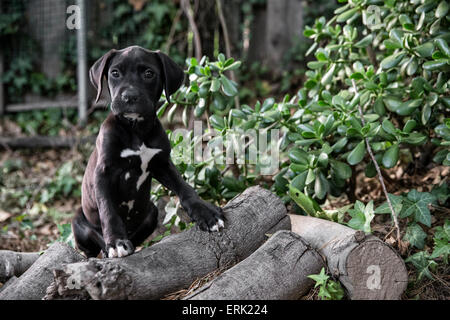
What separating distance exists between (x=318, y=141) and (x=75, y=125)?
17.3ft

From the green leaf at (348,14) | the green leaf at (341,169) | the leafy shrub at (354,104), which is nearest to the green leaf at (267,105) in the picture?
the leafy shrub at (354,104)

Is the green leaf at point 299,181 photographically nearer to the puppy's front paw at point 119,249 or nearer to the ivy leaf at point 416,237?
the ivy leaf at point 416,237

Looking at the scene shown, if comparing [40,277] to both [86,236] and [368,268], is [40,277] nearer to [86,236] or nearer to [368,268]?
[86,236]

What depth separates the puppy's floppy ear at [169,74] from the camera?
267 centimetres

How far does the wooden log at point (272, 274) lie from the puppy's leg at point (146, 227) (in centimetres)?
96

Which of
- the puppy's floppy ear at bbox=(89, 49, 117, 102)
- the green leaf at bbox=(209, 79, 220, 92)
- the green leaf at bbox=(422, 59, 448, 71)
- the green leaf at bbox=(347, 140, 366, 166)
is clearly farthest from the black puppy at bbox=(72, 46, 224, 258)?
the green leaf at bbox=(422, 59, 448, 71)

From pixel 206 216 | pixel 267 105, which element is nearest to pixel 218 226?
pixel 206 216

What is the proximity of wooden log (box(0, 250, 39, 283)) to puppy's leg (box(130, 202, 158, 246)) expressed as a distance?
25.8 inches

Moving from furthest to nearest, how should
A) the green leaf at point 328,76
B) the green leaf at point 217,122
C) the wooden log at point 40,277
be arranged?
the green leaf at point 328,76 < the green leaf at point 217,122 < the wooden log at point 40,277

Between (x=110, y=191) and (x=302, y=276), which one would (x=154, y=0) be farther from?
(x=302, y=276)

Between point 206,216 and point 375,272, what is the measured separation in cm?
88

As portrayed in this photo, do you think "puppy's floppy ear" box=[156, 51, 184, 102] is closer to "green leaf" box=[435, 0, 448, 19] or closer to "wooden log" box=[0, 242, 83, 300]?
"wooden log" box=[0, 242, 83, 300]

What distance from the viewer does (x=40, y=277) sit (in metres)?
2.47

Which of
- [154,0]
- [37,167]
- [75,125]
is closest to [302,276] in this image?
[37,167]
